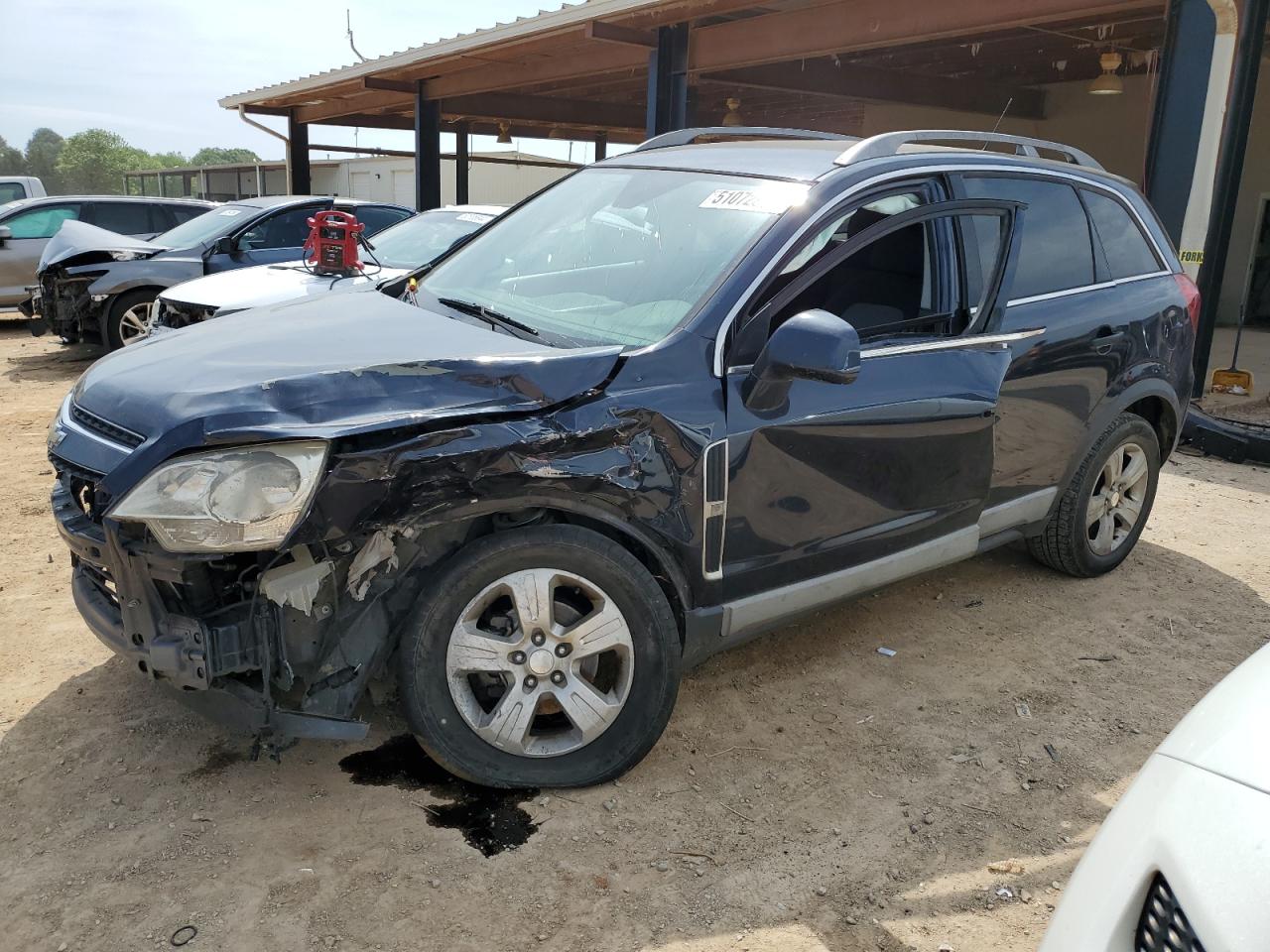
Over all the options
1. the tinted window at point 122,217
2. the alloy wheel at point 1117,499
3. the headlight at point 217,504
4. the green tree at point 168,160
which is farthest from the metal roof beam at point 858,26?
the green tree at point 168,160

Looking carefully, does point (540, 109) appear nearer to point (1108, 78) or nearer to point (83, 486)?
point (1108, 78)

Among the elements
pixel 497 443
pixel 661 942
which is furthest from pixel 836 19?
pixel 661 942

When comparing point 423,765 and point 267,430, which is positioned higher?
point 267,430

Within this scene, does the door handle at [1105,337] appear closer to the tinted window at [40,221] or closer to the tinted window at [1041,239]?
the tinted window at [1041,239]

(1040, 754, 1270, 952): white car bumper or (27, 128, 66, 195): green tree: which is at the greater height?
(27, 128, 66, 195): green tree

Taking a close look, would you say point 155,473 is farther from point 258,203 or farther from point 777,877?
point 258,203

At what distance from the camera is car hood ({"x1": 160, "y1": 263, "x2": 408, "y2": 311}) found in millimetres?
7168

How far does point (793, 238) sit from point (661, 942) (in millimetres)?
2041

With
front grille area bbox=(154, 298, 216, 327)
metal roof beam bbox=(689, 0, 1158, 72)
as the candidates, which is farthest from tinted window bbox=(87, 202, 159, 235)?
metal roof beam bbox=(689, 0, 1158, 72)

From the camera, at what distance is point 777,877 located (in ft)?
8.68

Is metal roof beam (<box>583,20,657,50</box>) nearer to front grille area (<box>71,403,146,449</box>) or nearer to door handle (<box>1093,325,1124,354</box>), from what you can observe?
door handle (<box>1093,325,1124,354</box>)

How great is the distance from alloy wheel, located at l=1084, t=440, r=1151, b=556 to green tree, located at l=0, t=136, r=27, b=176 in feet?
281

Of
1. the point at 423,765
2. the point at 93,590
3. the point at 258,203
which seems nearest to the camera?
the point at 93,590

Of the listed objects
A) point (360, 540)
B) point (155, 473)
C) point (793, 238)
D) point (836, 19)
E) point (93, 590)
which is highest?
point (836, 19)
